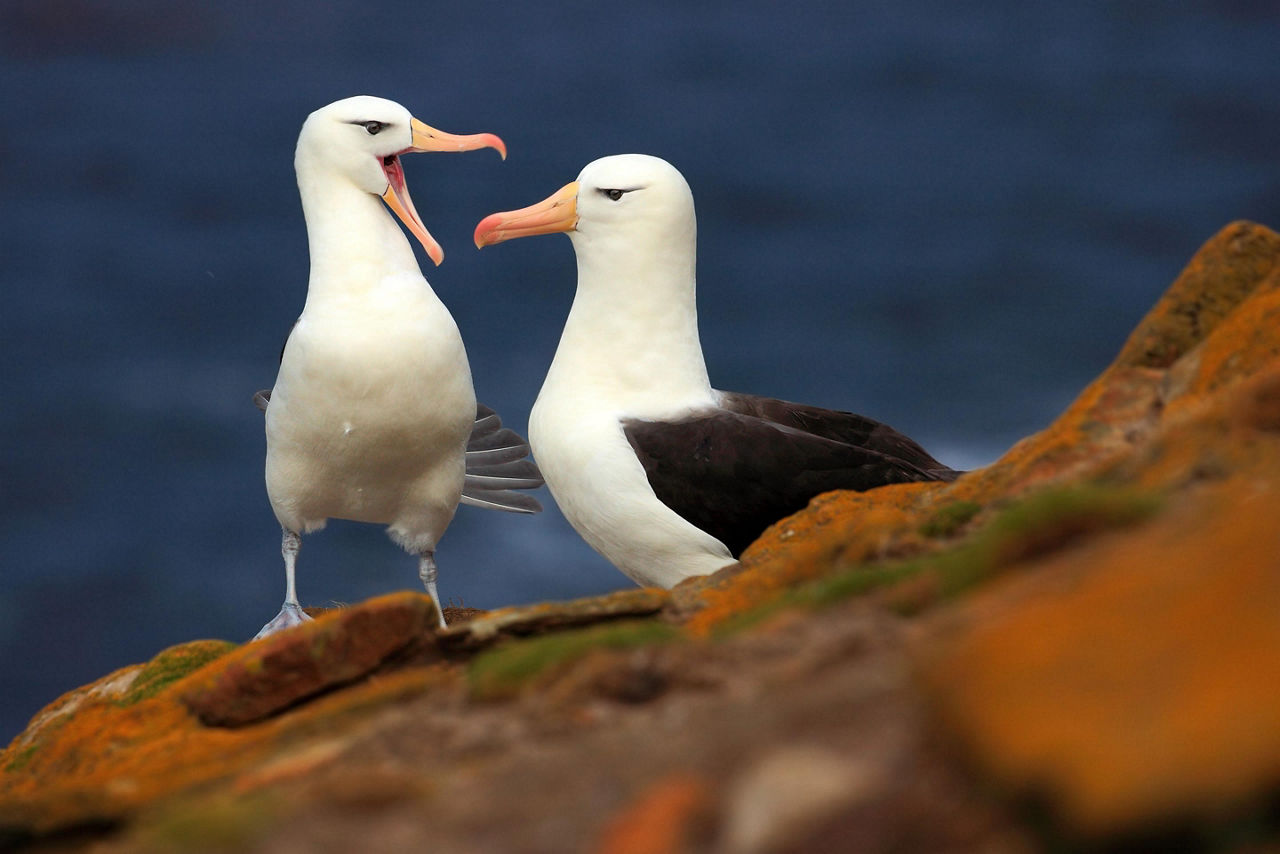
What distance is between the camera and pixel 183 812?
14.1 ft

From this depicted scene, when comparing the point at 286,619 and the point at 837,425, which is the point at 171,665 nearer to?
the point at 286,619

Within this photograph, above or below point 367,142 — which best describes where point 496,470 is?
below

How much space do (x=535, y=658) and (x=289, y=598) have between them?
17.7 feet

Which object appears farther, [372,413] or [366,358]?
[372,413]

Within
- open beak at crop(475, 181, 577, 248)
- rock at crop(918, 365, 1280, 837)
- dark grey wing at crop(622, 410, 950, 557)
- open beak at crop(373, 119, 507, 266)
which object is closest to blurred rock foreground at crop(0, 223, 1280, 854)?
rock at crop(918, 365, 1280, 837)

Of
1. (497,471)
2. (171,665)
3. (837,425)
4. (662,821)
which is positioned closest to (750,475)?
(837,425)

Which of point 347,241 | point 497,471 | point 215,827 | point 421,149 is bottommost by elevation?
point 497,471

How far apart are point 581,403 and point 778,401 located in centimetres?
134

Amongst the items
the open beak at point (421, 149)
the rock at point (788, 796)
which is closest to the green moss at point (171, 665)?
the open beak at point (421, 149)

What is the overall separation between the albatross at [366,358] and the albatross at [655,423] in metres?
0.63

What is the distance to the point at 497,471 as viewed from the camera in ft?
37.7

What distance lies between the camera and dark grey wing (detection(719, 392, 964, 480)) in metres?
9.12

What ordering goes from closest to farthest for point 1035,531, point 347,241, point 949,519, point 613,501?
1. point 1035,531
2. point 949,519
3. point 613,501
4. point 347,241

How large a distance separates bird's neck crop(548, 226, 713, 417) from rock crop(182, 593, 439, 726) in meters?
2.96
